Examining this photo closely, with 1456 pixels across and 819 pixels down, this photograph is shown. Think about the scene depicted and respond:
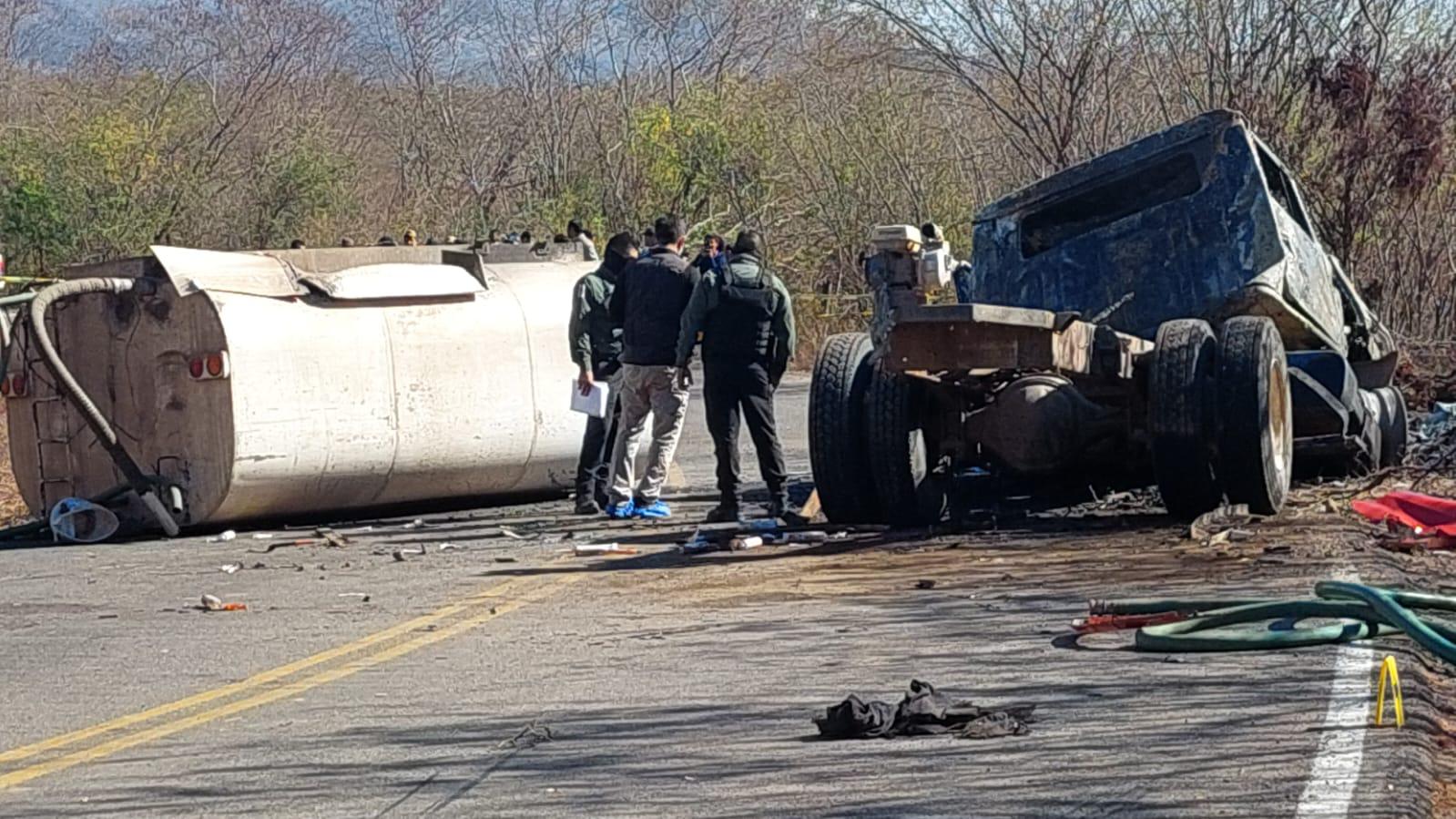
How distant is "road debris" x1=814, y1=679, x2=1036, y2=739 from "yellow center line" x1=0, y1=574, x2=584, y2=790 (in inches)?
89.0

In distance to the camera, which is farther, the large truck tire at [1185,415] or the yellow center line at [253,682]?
the large truck tire at [1185,415]

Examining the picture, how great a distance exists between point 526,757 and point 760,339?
6997 millimetres

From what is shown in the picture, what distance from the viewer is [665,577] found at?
36.0 ft

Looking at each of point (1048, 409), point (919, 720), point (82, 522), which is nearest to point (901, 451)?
point (1048, 409)

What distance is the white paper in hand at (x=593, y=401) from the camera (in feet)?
47.5

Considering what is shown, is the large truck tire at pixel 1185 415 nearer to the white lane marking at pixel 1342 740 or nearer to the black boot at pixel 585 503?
the white lane marking at pixel 1342 740

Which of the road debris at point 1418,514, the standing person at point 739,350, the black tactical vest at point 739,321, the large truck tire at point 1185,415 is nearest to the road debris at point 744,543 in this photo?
the standing person at point 739,350

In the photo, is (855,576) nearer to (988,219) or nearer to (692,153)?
(988,219)

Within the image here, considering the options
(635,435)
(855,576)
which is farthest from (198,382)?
(855,576)

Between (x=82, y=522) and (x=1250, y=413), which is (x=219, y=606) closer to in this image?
(x=82, y=522)

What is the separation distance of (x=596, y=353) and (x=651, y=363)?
2.14 feet

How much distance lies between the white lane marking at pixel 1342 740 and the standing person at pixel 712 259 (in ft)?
21.9

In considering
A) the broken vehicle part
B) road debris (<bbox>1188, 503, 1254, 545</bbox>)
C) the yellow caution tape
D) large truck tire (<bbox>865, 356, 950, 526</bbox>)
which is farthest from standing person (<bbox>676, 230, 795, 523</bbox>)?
the yellow caution tape

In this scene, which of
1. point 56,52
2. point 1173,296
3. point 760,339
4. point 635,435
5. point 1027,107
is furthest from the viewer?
point 56,52
